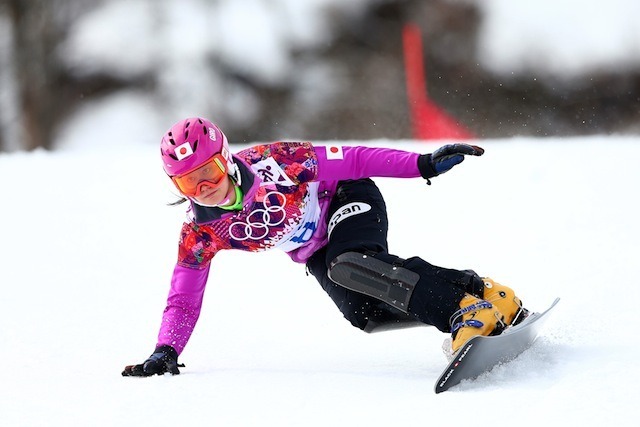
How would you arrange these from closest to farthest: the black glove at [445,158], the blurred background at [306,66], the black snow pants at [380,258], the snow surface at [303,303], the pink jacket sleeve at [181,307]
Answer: the snow surface at [303,303] < the black snow pants at [380,258] < the black glove at [445,158] < the pink jacket sleeve at [181,307] < the blurred background at [306,66]

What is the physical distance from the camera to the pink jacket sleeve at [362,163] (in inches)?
150

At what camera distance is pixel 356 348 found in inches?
172

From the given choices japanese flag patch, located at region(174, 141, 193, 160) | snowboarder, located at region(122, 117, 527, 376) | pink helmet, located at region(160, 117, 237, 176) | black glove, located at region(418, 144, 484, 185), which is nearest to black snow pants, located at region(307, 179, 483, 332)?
snowboarder, located at region(122, 117, 527, 376)

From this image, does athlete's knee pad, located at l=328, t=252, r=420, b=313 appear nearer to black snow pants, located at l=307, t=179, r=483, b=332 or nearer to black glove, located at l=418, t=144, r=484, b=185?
black snow pants, located at l=307, t=179, r=483, b=332

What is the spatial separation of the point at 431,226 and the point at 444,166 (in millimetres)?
2769

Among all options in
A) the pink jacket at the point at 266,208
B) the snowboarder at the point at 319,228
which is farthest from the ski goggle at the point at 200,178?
the pink jacket at the point at 266,208

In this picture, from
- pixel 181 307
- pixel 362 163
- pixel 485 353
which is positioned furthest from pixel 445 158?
pixel 181 307

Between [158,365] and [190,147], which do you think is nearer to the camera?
[190,147]

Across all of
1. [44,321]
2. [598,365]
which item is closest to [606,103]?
[44,321]

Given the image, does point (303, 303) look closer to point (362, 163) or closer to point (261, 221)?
point (261, 221)

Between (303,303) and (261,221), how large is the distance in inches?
60.4

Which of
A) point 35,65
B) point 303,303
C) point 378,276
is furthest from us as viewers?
point 35,65

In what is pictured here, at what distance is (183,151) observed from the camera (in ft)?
12.2

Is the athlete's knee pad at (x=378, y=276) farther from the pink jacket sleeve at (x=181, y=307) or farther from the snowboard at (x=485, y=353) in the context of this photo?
the pink jacket sleeve at (x=181, y=307)
